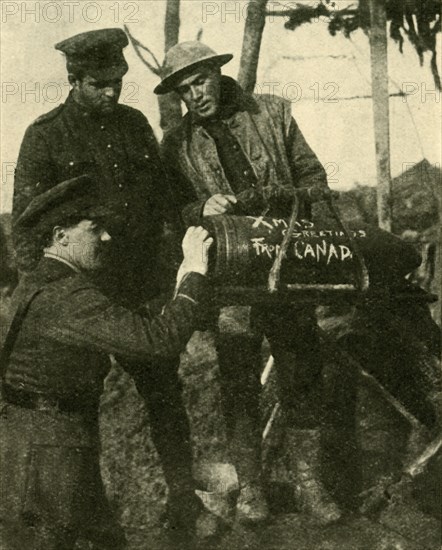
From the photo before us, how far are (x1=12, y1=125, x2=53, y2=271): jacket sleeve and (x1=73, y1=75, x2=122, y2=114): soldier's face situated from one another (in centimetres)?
31

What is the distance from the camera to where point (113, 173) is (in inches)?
157

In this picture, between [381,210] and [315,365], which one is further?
[381,210]

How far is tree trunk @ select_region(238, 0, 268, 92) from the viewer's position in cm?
471

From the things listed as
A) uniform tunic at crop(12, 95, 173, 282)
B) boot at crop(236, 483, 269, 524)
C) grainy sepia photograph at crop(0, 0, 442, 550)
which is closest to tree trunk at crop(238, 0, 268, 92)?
grainy sepia photograph at crop(0, 0, 442, 550)

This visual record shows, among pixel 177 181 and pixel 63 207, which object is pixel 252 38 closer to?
pixel 177 181

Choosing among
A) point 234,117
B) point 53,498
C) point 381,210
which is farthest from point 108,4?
point 53,498

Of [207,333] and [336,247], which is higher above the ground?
[336,247]

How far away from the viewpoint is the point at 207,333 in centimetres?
507

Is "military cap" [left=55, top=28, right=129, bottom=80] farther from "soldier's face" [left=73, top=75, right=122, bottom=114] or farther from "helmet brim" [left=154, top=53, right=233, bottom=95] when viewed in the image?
"helmet brim" [left=154, top=53, right=233, bottom=95]

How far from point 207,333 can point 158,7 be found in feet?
7.18

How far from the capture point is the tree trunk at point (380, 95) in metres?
5.14

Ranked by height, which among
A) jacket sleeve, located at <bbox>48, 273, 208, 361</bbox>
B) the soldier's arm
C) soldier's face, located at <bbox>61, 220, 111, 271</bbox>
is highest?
the soldier's arm

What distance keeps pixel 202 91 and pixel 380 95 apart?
1.75m

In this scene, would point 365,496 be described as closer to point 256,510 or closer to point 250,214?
point 256,510
